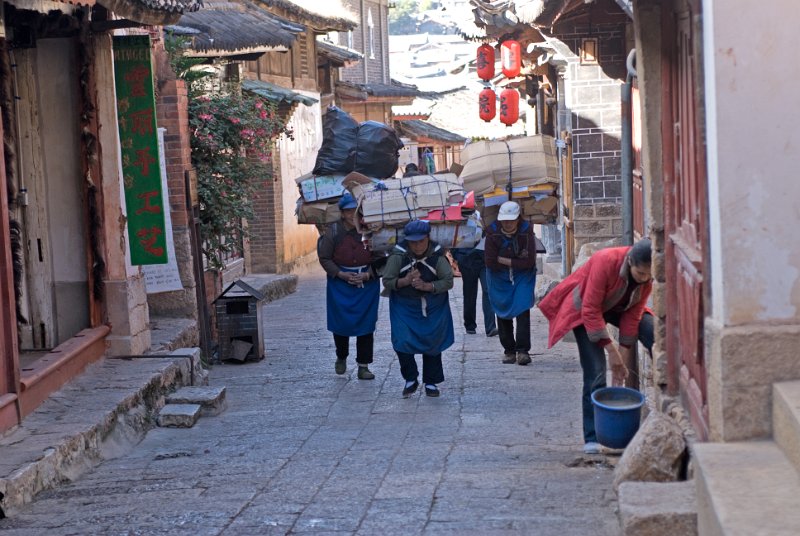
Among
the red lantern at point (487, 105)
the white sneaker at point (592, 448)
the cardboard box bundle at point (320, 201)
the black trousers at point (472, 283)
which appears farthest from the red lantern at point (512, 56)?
the white sneaker at point (592, 448)

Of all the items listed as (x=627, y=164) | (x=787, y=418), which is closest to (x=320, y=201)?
(x=627, y=164)

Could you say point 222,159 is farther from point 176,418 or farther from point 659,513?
point 659,513

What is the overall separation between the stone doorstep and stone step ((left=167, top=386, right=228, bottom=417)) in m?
4.93

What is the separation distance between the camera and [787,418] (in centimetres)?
→ 445

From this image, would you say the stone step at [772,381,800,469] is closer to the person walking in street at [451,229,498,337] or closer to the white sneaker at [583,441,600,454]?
the white sneaker at [583,441,600,454]

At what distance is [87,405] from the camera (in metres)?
8.26

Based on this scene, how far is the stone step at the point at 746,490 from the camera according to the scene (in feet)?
12.5

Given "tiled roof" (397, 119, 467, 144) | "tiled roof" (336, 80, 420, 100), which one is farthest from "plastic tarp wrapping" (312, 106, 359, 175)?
"tiled roof" (397, 119, 467, 144)

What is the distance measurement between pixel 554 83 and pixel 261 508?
13.3m

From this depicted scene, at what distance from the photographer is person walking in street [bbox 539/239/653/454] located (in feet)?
24.0

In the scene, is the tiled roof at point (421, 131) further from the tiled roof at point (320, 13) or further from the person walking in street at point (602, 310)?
the person walking in street at point (602, 310)

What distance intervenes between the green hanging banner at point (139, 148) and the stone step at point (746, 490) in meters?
6.31

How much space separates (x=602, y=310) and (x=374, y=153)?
536 cm

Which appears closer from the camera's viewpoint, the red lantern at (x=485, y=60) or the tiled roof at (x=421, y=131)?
the red lantern at (x=485, y=60)
